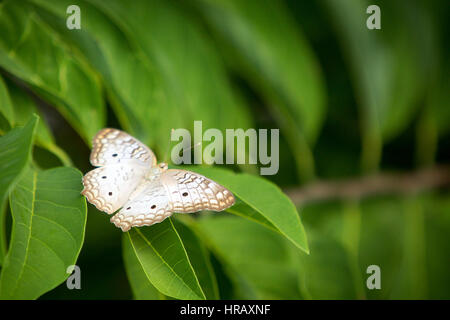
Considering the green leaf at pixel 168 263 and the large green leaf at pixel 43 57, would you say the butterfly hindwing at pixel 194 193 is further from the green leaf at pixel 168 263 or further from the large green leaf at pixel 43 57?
the large green leaf at pixel 43 57

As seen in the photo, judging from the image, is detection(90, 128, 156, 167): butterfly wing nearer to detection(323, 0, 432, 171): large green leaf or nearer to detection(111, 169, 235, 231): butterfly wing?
detection(111, 169, 235, 231): butterfly wing

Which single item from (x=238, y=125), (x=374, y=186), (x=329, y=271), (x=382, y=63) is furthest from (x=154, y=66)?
(x=374, y=186)

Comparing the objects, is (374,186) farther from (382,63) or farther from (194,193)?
(194,193)

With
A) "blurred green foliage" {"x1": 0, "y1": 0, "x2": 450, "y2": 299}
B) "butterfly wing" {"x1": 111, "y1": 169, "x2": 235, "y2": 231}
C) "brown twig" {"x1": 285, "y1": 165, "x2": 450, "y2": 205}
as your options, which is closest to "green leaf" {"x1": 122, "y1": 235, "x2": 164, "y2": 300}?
"blurred green foliage" {"x1": 0, "y1": 0, "x2": 450, "y2": 299}

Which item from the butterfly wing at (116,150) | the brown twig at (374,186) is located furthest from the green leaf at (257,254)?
the brown twig at (374,186)

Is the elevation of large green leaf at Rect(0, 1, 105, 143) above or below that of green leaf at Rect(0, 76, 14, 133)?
above

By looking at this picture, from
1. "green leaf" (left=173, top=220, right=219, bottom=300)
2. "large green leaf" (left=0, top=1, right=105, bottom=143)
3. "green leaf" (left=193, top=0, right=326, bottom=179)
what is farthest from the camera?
"green leaf" (left=193, top=0, right=326, bottom=179)
